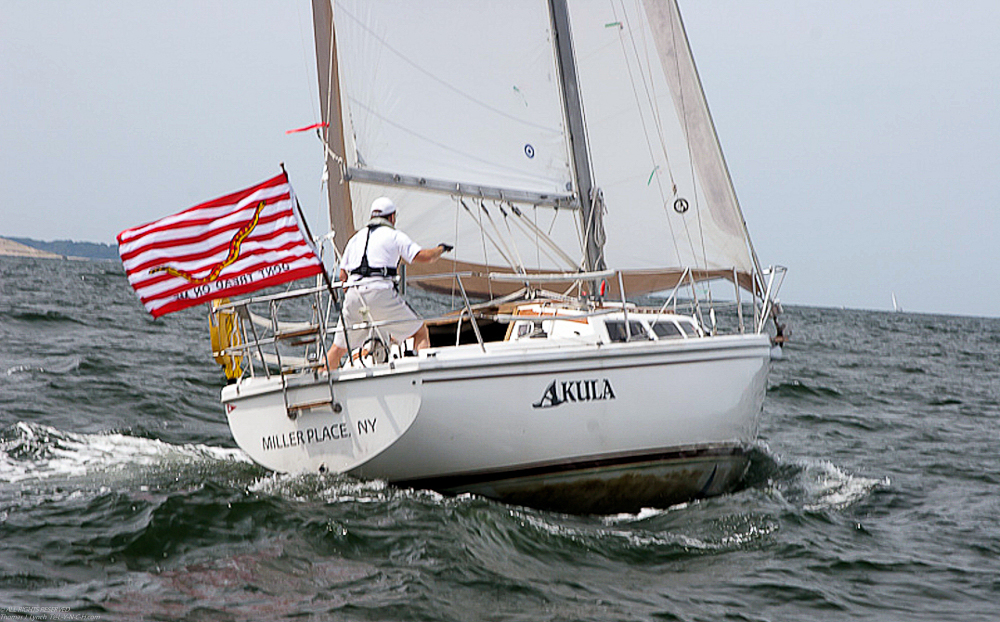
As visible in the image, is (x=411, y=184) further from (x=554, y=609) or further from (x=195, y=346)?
(x=195, y=346)

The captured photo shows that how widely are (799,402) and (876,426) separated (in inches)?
78.1

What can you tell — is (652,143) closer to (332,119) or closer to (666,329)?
(666,329)

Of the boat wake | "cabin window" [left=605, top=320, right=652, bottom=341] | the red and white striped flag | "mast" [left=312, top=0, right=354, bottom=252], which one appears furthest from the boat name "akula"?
"mast" [left=312, top=0, right=354, bottom=252]

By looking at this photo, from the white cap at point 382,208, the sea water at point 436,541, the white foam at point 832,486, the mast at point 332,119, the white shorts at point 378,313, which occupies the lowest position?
the white foam at point 832,486

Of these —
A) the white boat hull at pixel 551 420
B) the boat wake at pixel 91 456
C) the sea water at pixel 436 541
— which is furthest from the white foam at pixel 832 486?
the boat wake at pixel 91 456

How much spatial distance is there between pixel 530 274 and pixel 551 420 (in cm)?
291

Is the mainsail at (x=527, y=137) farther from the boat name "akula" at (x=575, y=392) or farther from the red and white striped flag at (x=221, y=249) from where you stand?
the boat name "akula" at (x=575, y=392)

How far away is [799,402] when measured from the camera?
1391 cm

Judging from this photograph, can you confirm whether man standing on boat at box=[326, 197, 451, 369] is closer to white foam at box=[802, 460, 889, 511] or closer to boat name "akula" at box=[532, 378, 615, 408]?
boat name "akula" at box=[532, 378, 615, 408]

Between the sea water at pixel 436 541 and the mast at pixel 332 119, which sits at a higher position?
the mast at pixel 332 119

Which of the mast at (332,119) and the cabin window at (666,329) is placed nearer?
the cabin window at (666,329)

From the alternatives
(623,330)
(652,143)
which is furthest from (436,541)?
(652,143)

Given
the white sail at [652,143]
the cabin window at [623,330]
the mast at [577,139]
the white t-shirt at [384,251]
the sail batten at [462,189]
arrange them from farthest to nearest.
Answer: the white sail at [652,143] < the mast at [577,139] < the sail batten at [462,189] < the cabin window at [623,330] < the white t-shirt at [384,251]

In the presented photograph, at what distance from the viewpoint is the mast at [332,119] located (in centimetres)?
862
